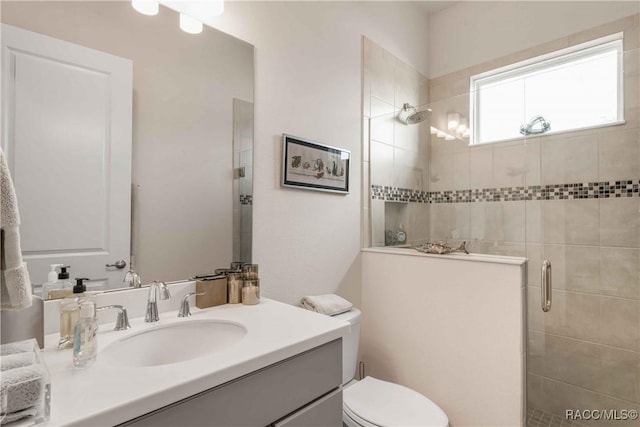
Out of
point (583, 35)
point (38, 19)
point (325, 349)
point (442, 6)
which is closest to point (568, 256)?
point (583, 35)

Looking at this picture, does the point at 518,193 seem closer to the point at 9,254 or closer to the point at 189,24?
the point at 189,24

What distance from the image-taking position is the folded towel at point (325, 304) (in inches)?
59.6

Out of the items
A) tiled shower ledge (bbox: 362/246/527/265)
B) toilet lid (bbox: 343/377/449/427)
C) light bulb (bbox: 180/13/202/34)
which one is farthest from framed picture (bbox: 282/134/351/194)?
toilet lid (bbox: 343/377/449/427)

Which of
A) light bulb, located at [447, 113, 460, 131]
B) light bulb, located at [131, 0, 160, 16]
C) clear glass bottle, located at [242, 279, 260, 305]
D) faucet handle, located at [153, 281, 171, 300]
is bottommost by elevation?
clear glass bottle, located at [242, 279, 260, 305]

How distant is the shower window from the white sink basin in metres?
2.00

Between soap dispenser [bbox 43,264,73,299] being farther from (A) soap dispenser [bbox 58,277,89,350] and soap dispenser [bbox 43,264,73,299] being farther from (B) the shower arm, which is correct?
(B) the shower arm

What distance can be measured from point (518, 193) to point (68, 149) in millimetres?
2261

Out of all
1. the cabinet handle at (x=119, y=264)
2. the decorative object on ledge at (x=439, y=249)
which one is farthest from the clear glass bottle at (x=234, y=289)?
the decorative object on ledge at (x=439, y=249)

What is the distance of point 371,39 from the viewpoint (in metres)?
2.09

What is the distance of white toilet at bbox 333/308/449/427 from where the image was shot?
1.22 metres

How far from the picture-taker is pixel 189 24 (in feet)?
3.93

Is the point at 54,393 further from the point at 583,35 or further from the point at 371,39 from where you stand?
the point at 583,35

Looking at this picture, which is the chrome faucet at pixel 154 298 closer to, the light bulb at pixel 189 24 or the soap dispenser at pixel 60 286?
the soap dispenser at pixel 60 286

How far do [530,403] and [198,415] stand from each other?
7.13ft
